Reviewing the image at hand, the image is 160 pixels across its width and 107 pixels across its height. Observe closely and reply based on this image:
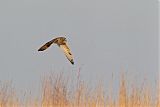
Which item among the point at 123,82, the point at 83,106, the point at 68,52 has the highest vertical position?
the point at 68,52

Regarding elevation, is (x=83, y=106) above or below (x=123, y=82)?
below

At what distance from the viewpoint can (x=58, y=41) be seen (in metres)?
2.65

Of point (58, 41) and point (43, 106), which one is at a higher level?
point (58, 41)

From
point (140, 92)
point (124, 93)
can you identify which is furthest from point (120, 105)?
point (140, 92)

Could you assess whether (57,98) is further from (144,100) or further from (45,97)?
(144,100)

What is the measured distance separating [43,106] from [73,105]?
0.33 metres

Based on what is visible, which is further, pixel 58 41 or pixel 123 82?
pixel 123 82

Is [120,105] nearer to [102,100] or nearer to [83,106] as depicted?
[102,100]

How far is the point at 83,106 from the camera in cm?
305

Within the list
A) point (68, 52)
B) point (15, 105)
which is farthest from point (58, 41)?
point (15, 105)

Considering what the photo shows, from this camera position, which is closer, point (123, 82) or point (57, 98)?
point (123, 82)

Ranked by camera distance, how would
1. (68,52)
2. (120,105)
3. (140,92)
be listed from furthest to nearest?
(140,92)
(120,105)
(68,52)

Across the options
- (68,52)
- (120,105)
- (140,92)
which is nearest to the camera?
(68,52)

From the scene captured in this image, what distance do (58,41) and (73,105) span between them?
866 mm
